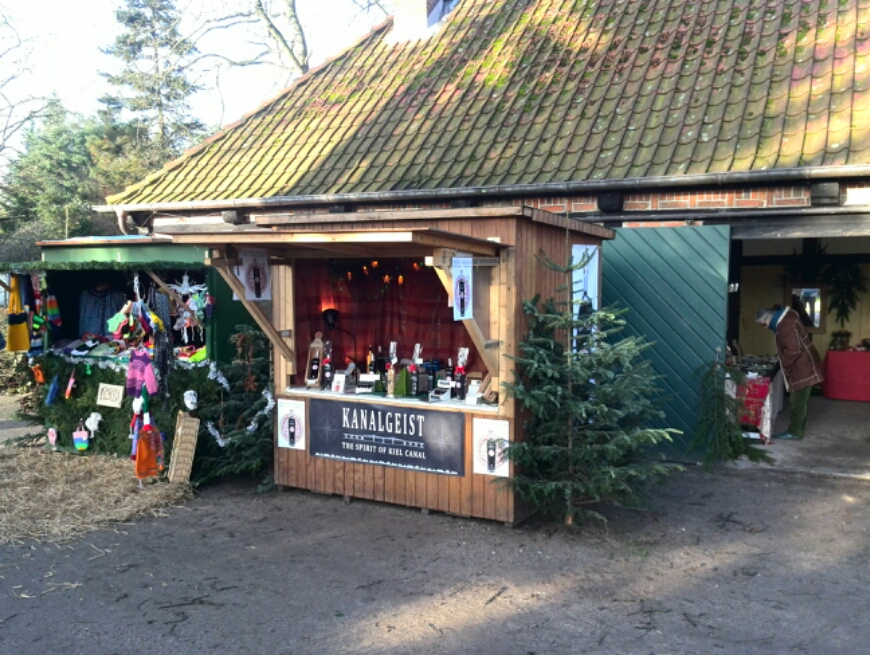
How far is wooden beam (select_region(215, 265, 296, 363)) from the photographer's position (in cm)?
626

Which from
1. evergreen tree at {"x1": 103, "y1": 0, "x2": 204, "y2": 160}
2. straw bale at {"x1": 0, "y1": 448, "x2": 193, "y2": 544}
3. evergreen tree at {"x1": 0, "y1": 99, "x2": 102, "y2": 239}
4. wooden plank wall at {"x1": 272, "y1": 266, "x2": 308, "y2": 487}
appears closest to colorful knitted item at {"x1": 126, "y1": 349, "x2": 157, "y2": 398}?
straw bale at {"x1": 0, "y1": 448, "x2": 193, "y2": 544}

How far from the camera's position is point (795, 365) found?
9.08 metres

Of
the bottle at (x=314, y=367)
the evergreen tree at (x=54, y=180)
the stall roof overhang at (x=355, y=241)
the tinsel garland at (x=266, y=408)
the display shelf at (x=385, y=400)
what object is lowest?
the tinsel garland at (x=266, y=408)

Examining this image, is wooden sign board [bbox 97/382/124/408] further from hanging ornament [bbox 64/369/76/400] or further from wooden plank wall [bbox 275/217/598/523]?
wooden plank wall [bbox 275/217/598/523]

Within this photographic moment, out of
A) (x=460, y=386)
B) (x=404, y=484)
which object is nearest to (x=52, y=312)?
(x=404, y=484)

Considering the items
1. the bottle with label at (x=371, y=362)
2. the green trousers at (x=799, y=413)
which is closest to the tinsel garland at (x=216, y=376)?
the bottle with label at (x=371, y=362)

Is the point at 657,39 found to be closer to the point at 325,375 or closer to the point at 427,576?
the point at 325,375

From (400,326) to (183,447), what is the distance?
2.45 m

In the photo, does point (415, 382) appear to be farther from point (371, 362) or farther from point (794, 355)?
point (794, 355)

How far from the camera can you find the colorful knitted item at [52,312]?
8305 millimetres

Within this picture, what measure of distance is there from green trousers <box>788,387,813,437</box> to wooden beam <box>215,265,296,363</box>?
6.30 m

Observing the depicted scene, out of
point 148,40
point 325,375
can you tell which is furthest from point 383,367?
point 148,40

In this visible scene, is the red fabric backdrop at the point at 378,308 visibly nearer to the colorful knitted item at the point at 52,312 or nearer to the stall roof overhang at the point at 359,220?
the stall roof overhang at the point at 359,220

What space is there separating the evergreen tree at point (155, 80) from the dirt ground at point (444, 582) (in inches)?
1055
